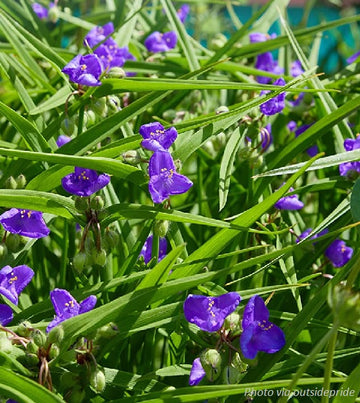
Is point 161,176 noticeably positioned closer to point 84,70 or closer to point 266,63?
point 84,70

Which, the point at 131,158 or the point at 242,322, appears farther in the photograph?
the point at 131,158

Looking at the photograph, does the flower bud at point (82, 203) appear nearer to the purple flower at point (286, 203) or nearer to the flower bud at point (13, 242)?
the flower bud at point (13, 242)

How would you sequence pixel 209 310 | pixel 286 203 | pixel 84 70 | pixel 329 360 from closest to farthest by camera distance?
pixel 329 360 → pixel 209 310 → pixel 84 70 → pixel 286 203

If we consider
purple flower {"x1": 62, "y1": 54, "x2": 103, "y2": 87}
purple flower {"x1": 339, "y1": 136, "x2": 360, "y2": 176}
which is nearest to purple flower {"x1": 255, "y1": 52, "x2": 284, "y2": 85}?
purple flower {"x1": 339, "y1": 136, "x2": 360, "y2": 176}

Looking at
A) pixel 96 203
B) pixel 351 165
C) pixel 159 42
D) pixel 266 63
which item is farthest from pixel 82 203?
pixel 266 63

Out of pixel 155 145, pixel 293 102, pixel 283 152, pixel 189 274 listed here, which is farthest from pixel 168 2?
pixel 189 274

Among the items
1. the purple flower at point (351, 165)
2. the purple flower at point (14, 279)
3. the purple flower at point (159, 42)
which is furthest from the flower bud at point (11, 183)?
the purple flower at point (159, 42)
